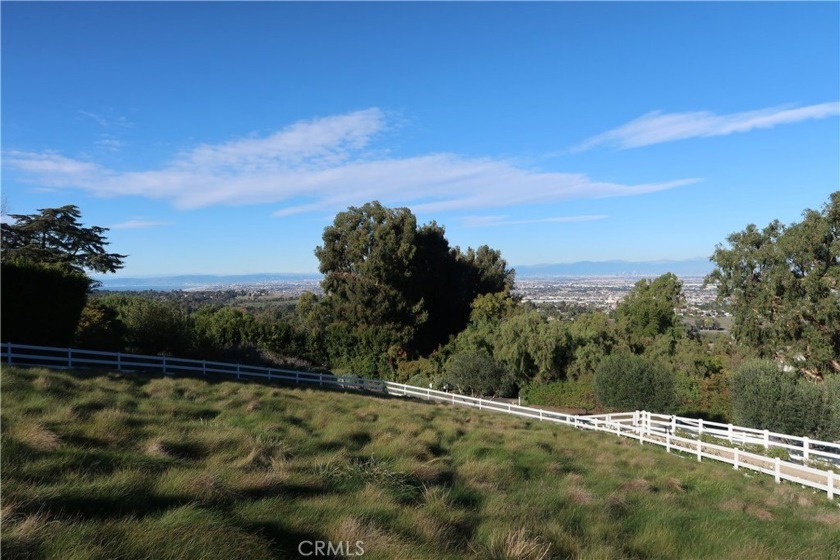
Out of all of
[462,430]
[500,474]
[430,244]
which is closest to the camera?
[500,474]

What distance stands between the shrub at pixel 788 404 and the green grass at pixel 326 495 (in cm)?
1318

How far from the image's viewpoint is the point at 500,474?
8375 millimetres

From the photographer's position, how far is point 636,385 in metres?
27.4

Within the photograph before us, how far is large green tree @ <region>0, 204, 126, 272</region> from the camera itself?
3039cm

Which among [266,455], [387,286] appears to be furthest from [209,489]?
[387,286]

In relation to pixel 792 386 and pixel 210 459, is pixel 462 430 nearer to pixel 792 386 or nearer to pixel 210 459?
pixel 210 459

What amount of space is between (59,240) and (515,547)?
3584 cm

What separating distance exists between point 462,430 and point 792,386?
17.2 meters

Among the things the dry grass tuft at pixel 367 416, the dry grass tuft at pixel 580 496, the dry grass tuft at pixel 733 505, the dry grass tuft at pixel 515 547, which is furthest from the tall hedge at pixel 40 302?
the dry grass tuft at pixel 733 505

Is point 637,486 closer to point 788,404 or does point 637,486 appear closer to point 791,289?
point 788,404

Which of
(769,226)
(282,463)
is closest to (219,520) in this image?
(282,463)

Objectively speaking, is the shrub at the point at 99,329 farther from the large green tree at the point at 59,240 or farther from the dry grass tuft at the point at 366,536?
the dry grass tuft at the point at 366,536

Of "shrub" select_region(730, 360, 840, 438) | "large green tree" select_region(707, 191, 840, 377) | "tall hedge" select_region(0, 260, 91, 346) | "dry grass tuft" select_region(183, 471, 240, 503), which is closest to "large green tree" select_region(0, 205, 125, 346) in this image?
"tall hedge" select_region(0, 260, 91, 346)

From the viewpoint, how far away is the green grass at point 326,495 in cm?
433
